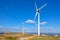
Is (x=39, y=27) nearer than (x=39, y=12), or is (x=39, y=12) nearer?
(x=39, y=27)

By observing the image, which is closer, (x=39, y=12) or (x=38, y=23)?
(x=38, y=23)

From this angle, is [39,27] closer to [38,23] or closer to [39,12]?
[38,23]

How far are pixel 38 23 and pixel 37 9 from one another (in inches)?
243

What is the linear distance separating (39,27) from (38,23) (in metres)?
1.38

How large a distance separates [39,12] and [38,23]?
206 inches

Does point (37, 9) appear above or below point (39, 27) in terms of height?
above

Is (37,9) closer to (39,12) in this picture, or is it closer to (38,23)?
(39,12)

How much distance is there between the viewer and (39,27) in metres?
48.1

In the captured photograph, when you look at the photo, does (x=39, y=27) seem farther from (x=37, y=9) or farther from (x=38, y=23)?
(x=37, y=9)

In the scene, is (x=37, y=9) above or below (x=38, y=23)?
above

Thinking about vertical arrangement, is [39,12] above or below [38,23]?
above

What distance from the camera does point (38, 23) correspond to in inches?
1921

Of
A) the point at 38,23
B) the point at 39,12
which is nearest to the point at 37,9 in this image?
the point at 39,12

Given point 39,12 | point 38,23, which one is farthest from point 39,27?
point 39,12
